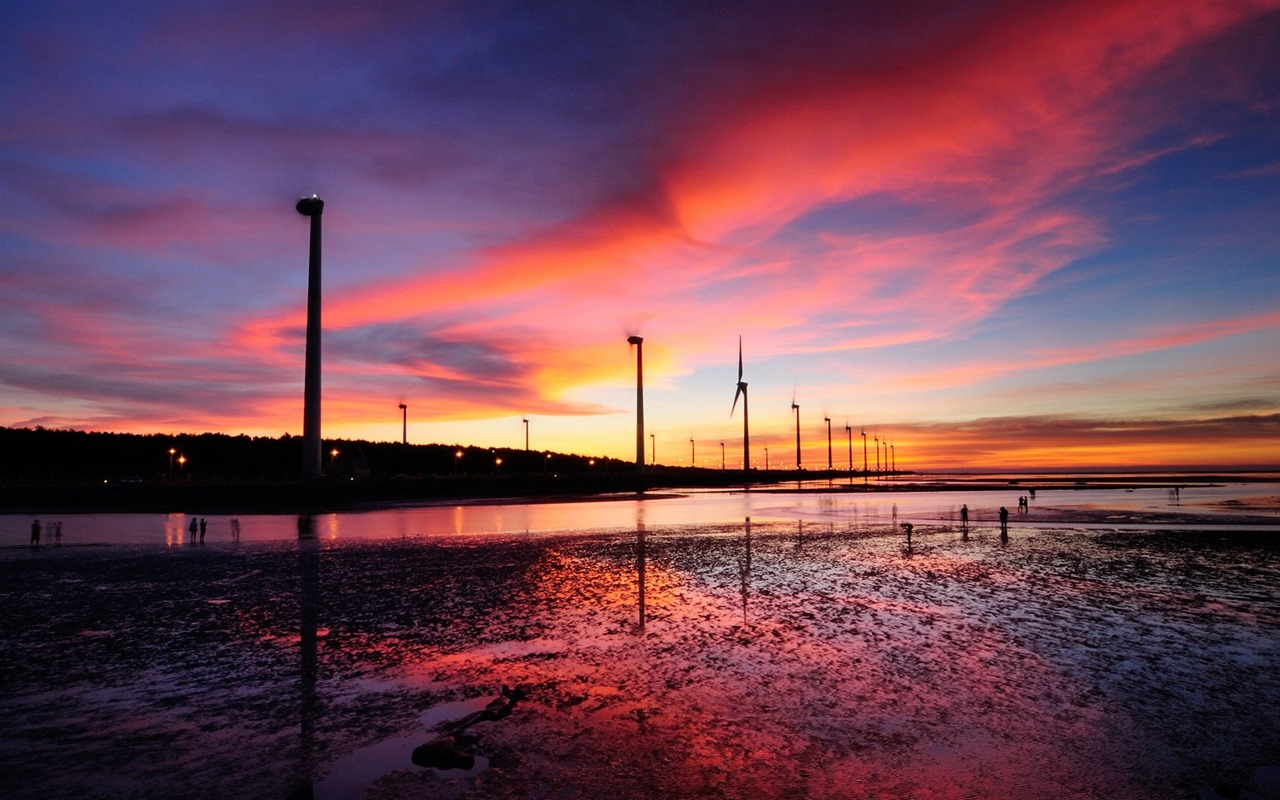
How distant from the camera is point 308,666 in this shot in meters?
11.7

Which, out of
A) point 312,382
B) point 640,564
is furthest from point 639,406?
point 640,564

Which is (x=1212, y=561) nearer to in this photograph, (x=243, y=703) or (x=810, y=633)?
(x=810, y=633)

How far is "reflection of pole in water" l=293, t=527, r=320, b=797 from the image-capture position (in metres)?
7.55

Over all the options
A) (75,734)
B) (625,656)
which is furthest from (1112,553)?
(75,734)

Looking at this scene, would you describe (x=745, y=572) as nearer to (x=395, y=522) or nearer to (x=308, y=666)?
(x=308, y=666)

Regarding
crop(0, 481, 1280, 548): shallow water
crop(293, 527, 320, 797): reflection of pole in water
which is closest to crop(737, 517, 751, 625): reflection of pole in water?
crop(293, 527, 320, 797): reflection of pole in water

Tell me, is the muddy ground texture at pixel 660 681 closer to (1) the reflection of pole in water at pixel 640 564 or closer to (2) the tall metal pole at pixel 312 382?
(1) the reflection of pole in water at pixel 640 564

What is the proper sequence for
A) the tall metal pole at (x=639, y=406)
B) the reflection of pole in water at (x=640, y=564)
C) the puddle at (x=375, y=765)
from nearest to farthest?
the puddle at (x=375, y=765) → the reflection of pole in water at (x=640, y=564) → the tall metal pole at (x=639, y=406)

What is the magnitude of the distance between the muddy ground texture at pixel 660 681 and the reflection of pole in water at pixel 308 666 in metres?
0.06

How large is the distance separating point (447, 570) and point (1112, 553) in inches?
988

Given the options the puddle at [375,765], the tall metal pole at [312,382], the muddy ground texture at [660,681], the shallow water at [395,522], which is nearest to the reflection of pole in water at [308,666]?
the muddy ground texture at [660,681]

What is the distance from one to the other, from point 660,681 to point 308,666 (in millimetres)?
5971

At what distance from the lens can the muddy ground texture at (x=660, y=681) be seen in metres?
7.48

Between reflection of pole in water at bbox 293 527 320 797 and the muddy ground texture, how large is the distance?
0.06 m
